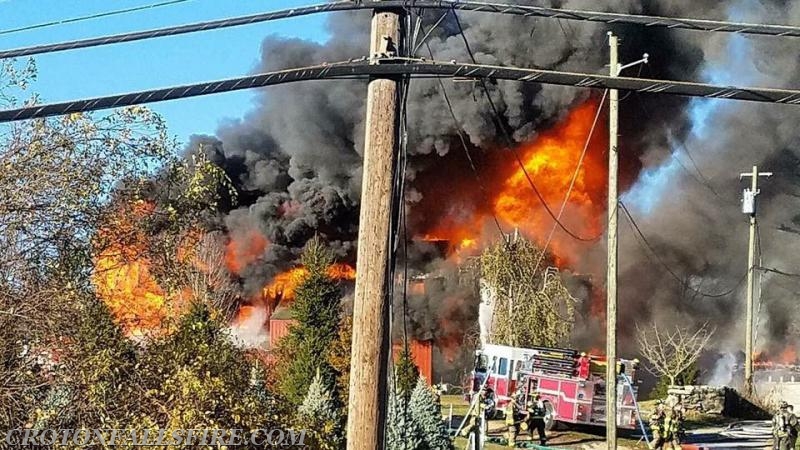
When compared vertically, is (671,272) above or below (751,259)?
above

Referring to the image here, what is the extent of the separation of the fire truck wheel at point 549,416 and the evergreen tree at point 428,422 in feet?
21.8

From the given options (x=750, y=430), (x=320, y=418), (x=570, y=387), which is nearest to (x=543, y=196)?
(x=750, y=430)

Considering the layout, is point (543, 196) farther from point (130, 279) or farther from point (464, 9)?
point (464, 9)

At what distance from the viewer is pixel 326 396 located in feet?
58.2

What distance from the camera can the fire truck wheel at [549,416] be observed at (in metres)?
23.4

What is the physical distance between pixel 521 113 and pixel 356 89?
26.8 ft

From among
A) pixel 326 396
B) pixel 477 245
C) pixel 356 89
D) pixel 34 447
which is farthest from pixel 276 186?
pixel 34 447

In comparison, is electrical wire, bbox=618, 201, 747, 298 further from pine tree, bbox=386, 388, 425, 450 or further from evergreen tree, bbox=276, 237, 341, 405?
pine tree, bbox=386, 388, 425, 450

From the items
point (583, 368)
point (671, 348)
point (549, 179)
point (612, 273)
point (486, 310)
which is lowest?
point (583, 368)

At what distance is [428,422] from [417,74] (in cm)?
1072

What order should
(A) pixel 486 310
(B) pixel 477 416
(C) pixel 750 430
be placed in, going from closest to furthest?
1. (B) pixel 477 416
2. (C) pixel 750 430
3. (A) pixel 486 310

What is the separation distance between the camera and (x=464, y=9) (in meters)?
8.43

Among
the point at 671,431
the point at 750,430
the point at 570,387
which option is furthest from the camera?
the point at 750,430

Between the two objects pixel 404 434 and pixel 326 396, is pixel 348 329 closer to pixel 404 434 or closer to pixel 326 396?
pixel 326 396
